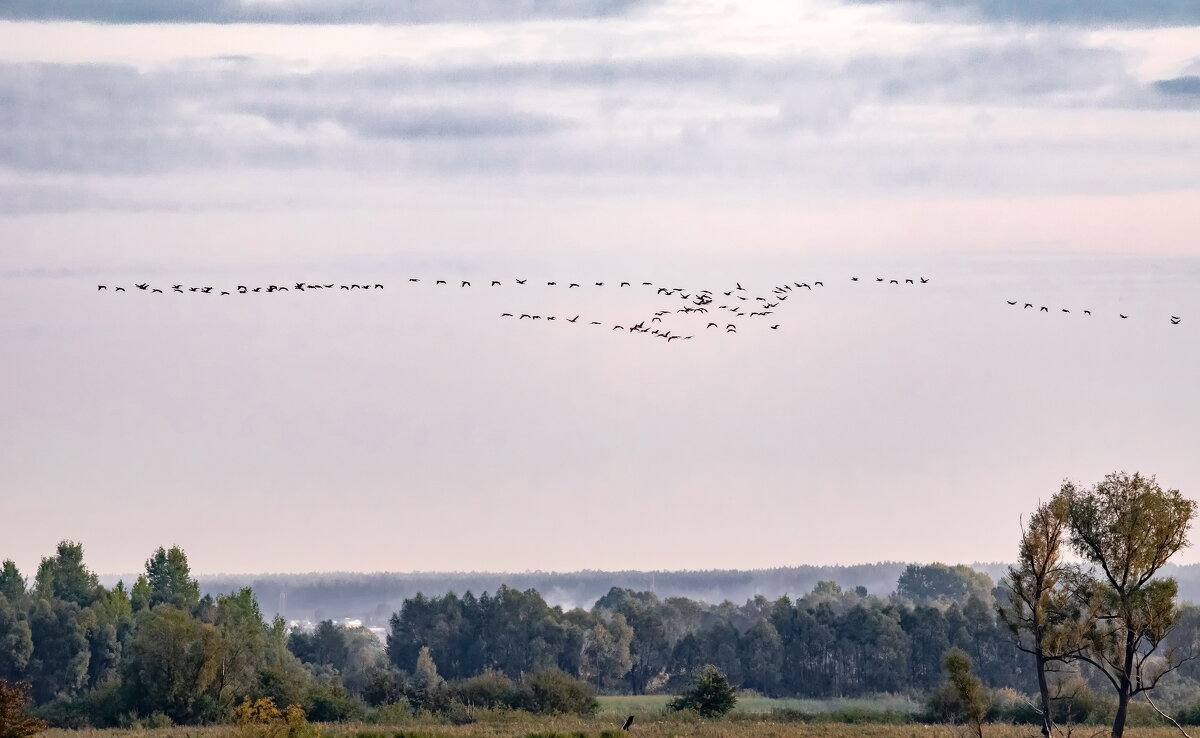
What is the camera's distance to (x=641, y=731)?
82.2 m

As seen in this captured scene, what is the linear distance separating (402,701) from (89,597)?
7254 centimetres

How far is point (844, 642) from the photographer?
514ft

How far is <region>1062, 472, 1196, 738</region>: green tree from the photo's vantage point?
229 ft

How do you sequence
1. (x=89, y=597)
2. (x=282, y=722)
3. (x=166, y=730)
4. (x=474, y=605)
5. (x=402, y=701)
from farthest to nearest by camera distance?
1. (x=474, y=605)
2. (x=89, y=597)
3. (x=402, y=701)
4. (x=166, y=730)
5. (x=282, y=722)

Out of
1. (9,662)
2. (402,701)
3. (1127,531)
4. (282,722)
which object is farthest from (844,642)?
(282,722)

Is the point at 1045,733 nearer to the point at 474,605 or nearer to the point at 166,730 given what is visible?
the point at 166,730

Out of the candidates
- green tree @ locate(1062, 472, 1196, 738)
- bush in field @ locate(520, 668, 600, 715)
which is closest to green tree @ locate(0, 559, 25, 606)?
bush in field @ locate(520, 668, 600, 715)

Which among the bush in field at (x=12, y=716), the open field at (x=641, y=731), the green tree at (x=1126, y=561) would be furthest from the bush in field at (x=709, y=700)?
the bush in field at (x=12, y=716)

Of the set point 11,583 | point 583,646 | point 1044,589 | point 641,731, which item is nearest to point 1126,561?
point 1044,589

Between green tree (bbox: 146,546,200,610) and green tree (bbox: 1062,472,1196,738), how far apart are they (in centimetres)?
10946

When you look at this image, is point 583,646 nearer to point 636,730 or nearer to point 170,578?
point 170,578

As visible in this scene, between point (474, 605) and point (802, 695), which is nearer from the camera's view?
point (802, 695)

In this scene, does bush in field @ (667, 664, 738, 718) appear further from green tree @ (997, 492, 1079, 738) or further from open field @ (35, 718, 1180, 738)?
green tree @ (997, 492, 1079, 738)

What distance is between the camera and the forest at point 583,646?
2798 inches
